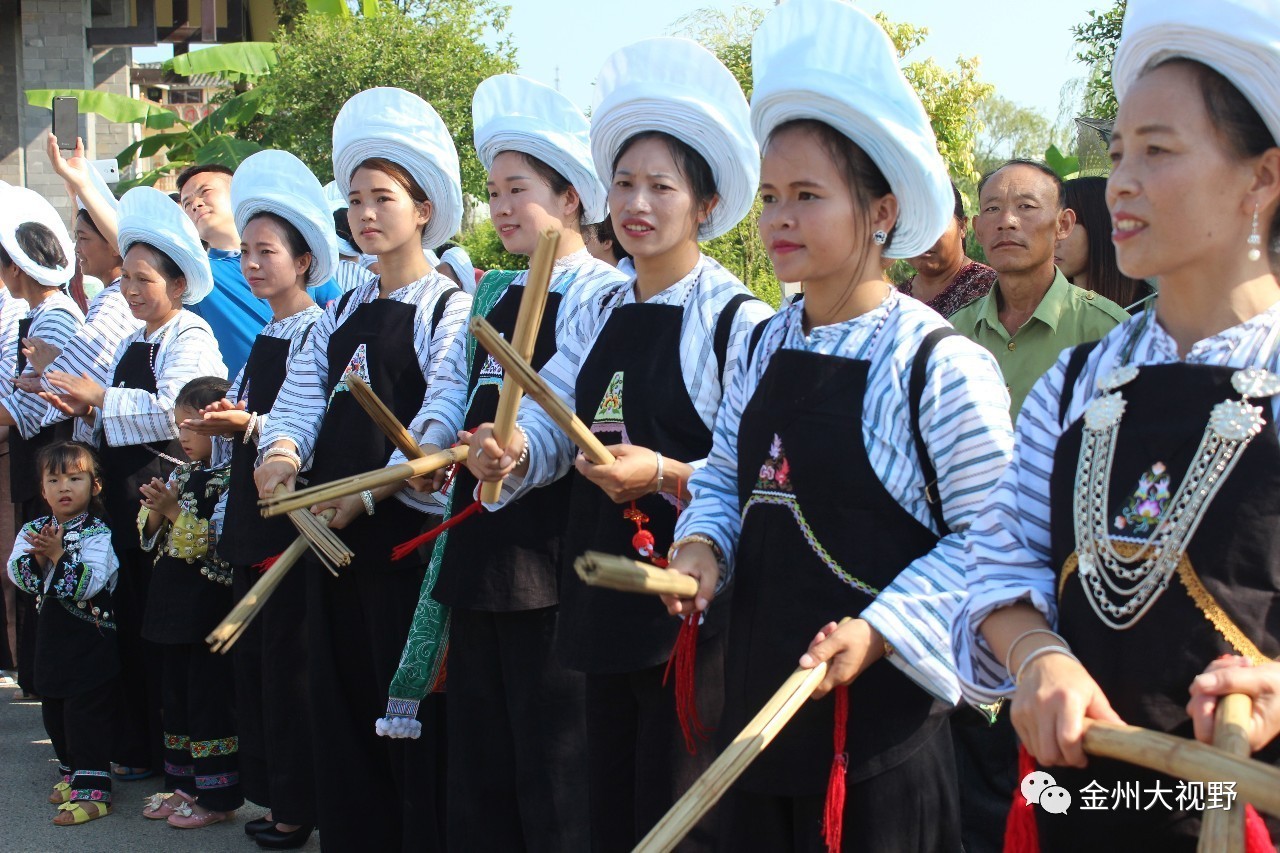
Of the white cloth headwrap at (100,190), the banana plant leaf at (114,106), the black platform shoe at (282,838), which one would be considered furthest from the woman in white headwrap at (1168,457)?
the banana plant leaf at (114,106)

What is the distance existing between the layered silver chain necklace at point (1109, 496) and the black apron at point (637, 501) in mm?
1147

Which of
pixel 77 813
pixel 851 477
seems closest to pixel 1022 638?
pixel 851 477

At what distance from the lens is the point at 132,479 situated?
5344 millimetres

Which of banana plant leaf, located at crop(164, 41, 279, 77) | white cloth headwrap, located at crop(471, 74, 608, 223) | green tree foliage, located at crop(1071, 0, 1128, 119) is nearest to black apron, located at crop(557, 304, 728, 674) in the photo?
white cloth headwrap, located at crop(471, 74, 608, 223)

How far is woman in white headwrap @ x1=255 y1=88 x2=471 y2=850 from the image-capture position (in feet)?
13.1

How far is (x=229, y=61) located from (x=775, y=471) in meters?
18.1

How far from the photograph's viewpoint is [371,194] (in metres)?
4.08

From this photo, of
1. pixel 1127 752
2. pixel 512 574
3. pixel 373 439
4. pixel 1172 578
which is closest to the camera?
pixel 1127 752

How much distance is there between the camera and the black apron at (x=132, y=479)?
208 inches

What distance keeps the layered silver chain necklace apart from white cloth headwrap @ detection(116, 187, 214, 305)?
425cm

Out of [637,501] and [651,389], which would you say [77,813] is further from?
[651,389]

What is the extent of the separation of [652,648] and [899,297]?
971mm

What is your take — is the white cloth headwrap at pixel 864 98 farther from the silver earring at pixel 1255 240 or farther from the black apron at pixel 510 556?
the black apron at pixel 510 556

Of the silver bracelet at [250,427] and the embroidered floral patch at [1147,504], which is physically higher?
the silver bracelet at [250,427]
